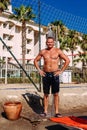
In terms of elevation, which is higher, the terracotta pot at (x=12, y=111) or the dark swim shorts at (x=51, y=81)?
the dark swim shorts at (x=51, y=81)

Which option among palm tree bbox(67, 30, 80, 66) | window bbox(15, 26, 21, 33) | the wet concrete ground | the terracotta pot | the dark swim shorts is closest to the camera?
the wet concrete ground

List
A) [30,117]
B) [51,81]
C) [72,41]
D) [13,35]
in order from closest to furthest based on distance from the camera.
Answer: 1. [51,81]
2. [30,117]
3. [13,35]
4. [72,41]

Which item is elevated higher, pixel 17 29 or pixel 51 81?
pixel 17 29

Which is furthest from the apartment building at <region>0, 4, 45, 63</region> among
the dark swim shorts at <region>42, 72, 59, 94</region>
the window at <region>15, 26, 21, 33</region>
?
the dark swim shorts at <region>42, 72, 59, 94</region>

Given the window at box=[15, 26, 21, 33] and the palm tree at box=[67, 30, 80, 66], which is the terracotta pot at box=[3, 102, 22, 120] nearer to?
the window at box=[15, 26, 21, 33]

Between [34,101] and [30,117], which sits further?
[34,101]

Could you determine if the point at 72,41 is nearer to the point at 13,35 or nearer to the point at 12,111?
the point at 13,35

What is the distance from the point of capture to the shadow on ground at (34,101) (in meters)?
8.77

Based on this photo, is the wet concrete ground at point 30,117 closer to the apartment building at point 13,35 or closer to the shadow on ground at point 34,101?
the shadow on ground at point 34,101

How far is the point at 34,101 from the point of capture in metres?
9.08

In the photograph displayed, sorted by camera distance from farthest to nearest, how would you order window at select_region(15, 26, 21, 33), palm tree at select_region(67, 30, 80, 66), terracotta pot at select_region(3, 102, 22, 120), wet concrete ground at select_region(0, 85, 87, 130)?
palm tree at select_region(67, 30, 80, 66) → window at select_region(15, 26, 21, 33) → terracotta pot at select_region(3, 102, 22, 120) → wet concrete ground at select_region(0, 85, 87, 130)

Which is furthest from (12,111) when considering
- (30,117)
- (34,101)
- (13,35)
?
(13,35)

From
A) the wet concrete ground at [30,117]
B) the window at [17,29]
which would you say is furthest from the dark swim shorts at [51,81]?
the window at [17,29]

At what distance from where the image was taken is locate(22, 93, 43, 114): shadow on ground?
28.8ft
